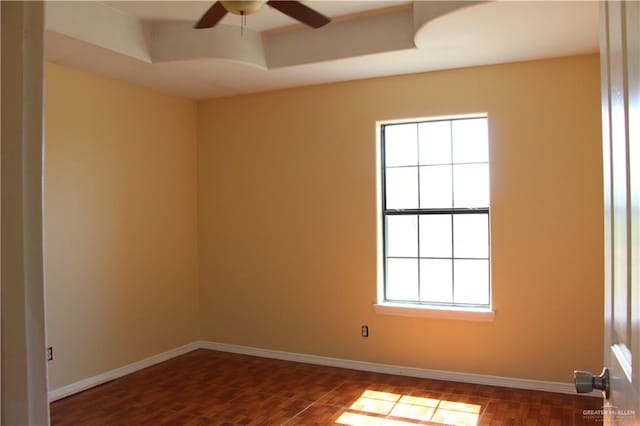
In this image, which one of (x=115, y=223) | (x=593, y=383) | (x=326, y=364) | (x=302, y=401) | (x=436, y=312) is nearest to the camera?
(x=593, y=383)

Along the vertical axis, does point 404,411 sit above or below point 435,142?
below

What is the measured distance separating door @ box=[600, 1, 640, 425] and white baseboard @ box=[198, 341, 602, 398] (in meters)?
3.27

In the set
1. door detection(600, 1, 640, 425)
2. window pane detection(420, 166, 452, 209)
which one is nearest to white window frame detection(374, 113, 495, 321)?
window pane detection(420, 166, 452, 209)

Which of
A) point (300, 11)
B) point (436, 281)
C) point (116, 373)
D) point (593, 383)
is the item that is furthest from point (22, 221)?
point (116, 373)

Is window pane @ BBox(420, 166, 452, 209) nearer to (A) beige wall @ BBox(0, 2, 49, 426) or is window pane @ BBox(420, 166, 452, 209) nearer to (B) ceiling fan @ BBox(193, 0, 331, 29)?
(B) ceiling fan @ BBox(193, 0, 331, 29)

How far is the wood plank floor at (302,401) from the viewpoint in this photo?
3.60 meters

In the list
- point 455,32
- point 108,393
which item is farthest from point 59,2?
point 108,393

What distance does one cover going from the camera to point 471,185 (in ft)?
14.6

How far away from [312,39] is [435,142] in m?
1.37

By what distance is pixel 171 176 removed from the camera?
529cm

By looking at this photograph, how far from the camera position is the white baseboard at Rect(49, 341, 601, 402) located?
13.5 ft

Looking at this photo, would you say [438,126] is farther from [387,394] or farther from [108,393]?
[108,393]

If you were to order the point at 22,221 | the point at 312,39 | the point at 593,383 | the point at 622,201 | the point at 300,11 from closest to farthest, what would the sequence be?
the point at 22,221 → the point at 622,201 → the point at 593,383 → the point at 300,11 → the point at 312,39

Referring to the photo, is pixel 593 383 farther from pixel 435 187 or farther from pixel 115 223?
pixel 115 223
